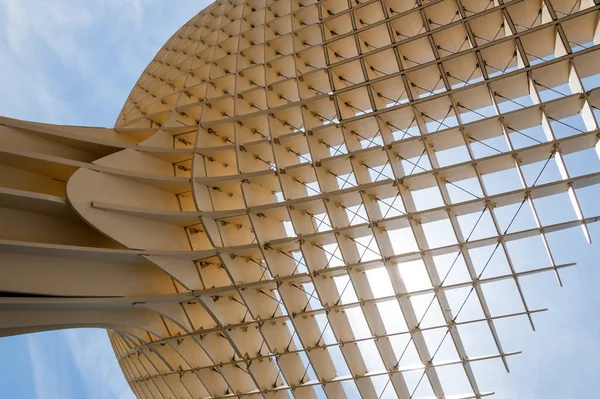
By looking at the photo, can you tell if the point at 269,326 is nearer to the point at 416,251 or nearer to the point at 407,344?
the point at 407,344

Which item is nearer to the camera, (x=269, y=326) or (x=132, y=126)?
(x=269, y=326)

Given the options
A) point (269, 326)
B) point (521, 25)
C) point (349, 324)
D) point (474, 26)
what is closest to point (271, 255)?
point (269, 326)

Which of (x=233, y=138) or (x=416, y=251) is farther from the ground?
(x=233, y=138)

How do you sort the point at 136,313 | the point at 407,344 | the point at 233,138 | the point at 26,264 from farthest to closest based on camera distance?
1. the point at 233,138
2. the point at 136,313
3. the point at 407,344
4. the point at 26,264

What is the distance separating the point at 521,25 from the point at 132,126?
20619 millimetres

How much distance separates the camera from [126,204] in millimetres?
Answer: 21078

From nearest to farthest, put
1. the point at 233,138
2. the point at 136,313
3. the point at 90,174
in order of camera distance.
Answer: the point at 90,174
the point at 136,313
the point at 233,138

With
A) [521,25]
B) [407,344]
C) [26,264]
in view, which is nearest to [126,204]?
[26,264]

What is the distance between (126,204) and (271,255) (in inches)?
270

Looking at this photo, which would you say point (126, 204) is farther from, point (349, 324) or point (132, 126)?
point (349, 324)

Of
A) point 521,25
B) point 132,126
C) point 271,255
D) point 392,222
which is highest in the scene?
point 132,126

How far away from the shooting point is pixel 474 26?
2211 centimetres

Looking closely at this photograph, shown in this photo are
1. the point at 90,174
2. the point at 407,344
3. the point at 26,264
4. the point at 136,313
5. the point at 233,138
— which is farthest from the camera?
the point at 233,138

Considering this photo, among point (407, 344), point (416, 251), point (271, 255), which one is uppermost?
point (271, 255)
